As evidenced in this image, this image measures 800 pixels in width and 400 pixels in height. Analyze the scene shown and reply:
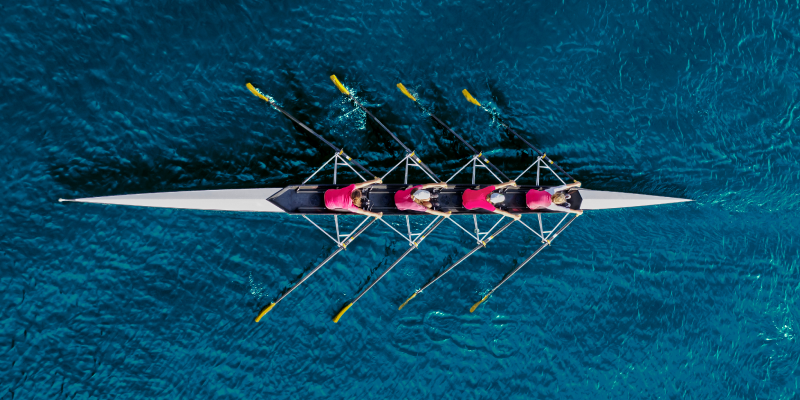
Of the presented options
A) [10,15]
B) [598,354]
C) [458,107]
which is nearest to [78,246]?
[10,15]

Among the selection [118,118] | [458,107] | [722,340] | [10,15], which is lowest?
[722,340]

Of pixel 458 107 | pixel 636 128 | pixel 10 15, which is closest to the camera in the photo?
pixel 10 15

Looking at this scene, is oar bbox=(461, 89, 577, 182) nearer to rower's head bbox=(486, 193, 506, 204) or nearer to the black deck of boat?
the black deck of boat

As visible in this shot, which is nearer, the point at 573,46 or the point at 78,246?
the point at 78,246

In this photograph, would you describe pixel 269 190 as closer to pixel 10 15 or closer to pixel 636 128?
pixel 10 15

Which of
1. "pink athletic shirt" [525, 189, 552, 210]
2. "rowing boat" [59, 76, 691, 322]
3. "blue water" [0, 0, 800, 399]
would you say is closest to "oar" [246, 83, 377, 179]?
"rowing boat" [59, 76, 691, 322]

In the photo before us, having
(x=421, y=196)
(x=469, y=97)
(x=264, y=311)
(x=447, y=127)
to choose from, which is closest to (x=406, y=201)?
(x=421, y=196)

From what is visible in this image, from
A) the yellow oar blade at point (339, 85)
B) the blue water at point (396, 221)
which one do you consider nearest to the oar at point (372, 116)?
the yellow oar blade at point (339, 85)
